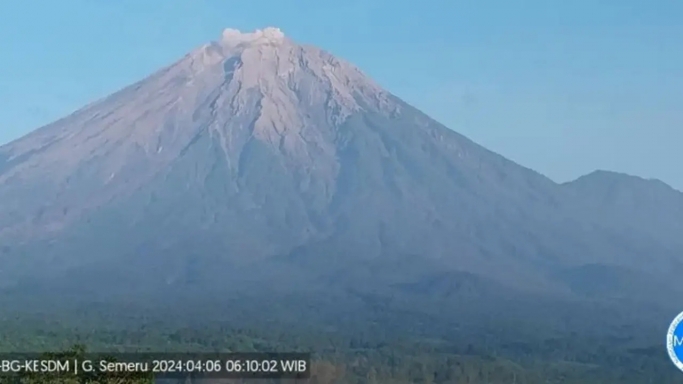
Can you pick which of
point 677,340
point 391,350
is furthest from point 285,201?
point 677,340

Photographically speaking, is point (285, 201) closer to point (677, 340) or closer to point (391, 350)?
point (391, 350)

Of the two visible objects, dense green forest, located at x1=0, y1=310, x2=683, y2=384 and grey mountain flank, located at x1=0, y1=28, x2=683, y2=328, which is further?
grey mountain flank, located at x1=0, y1=28, x2=683, y2=328

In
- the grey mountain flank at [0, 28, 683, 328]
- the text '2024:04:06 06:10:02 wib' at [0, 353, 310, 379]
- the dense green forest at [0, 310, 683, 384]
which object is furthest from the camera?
the grey mountain flank at [0, 28, 683, 328]

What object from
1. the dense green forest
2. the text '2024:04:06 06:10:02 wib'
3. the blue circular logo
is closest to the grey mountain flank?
the dense green forest

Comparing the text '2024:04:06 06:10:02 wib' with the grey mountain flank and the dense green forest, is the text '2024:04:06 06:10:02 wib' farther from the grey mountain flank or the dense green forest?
the grey mountain flank

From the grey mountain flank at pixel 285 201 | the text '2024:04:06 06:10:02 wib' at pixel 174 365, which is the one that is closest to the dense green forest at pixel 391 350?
the text '2024:04:06 06:10:02 wib' at pixel 174 365

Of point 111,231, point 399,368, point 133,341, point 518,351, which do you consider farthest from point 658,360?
point 111,231
